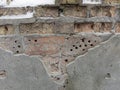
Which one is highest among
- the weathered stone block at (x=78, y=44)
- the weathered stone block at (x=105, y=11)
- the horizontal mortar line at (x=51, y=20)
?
the weathered stone block at (x=105, y=11)

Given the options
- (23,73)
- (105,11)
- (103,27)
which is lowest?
(23,73)

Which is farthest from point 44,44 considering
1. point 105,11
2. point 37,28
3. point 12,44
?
point 105,11

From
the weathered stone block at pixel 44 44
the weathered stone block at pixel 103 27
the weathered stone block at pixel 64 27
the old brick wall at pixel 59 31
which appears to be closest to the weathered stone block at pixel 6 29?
the old brick wall at pixel 59 31

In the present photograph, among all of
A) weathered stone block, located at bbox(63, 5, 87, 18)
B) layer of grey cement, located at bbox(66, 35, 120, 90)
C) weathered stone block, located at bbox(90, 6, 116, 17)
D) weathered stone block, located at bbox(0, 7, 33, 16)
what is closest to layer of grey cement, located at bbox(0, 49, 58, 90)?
layer of grey cement, located at bbox(66, 35, 120, 90)

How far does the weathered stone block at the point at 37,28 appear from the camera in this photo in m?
2.00

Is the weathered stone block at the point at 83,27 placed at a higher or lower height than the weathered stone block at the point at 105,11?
lower

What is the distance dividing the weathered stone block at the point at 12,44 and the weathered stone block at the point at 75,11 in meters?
0.38

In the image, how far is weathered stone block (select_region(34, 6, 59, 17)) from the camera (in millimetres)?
1998

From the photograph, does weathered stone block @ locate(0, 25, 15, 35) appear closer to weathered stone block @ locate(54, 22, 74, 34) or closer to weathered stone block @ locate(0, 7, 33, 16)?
weathered stone block @ locate(0, 7, 33, 16)

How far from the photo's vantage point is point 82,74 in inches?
79.3

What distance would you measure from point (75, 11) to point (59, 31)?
177 millimetres

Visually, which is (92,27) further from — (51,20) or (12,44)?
(12,44)

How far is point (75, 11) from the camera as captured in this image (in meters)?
2.00

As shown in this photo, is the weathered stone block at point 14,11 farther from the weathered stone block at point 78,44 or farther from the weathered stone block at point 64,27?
the weathered stone block at point 78,44
